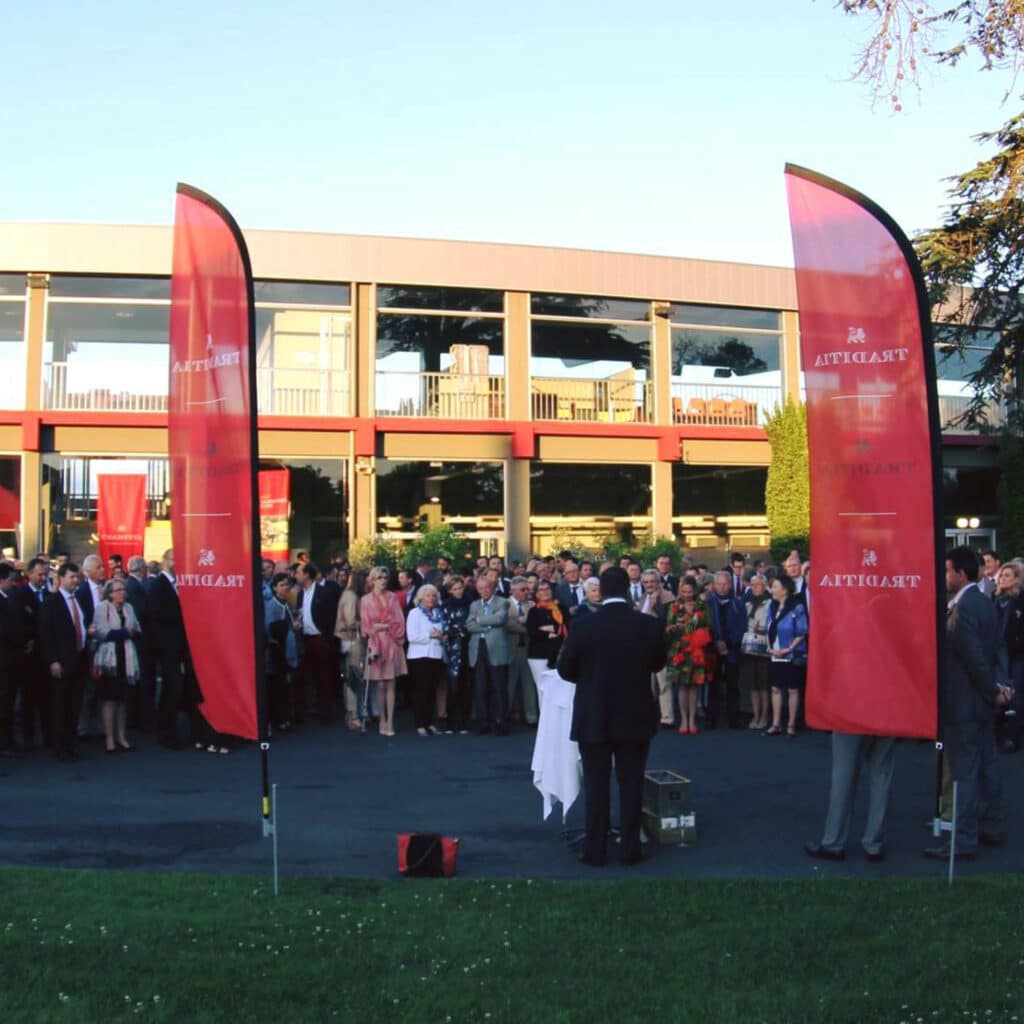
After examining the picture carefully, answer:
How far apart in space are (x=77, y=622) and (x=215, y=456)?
18.4ft

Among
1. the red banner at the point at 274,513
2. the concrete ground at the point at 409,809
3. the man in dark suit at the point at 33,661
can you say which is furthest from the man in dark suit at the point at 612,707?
the red banner at the point at 274,513

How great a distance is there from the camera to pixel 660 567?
18.0 meters

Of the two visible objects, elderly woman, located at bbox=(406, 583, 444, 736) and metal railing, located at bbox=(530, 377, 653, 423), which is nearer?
elderly woman, located at bbox=(406, 583, 444, 736)

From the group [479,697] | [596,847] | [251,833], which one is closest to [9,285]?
[479,697]

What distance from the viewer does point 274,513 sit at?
75.2 feet

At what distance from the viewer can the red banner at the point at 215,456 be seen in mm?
7477

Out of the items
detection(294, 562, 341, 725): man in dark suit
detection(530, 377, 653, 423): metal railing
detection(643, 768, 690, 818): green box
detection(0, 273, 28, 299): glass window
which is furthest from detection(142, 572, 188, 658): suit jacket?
detection(530, 377, 653, 423): metal railing

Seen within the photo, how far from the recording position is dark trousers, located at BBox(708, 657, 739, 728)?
14.7 meters

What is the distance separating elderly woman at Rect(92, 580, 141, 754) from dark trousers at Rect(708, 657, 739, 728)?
273 inches

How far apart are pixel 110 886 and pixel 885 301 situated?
6.00 metres

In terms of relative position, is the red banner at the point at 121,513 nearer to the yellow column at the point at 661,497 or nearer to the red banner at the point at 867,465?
the yellow column at the point at 661,497

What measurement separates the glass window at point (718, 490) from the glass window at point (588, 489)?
0.90 metres

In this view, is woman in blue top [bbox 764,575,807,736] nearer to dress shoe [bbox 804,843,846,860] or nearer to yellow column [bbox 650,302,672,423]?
dress shoe [bbox 804,843,846,860]

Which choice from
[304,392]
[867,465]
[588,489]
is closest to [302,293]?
[304,392]
